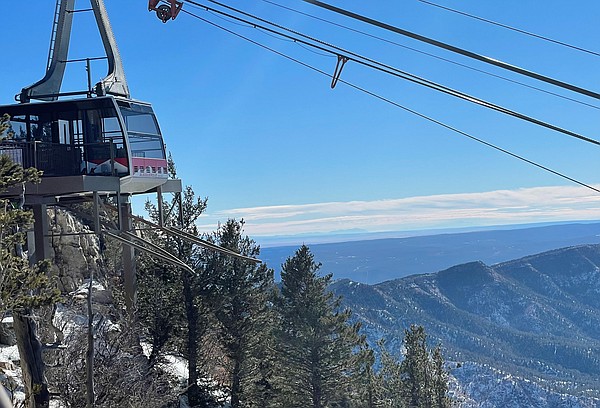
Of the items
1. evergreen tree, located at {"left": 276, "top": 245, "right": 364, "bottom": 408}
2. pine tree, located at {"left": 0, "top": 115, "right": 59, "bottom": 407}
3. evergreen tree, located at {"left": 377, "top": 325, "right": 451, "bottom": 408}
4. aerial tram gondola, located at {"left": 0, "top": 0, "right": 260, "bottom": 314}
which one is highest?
aerial tram gondola, located at {"left": 0, "top": 0, "right": 260, "bottom": 314}

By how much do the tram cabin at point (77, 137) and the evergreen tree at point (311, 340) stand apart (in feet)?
51.2

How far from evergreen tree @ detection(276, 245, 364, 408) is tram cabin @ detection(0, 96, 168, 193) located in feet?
51.2

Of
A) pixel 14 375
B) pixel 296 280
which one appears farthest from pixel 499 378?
pixel 14 375

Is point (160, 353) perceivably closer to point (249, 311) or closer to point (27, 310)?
point (249, 311)

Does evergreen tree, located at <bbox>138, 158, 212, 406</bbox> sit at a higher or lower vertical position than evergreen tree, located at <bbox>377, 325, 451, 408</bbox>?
higher

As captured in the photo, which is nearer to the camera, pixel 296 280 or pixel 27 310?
pixel 27 310

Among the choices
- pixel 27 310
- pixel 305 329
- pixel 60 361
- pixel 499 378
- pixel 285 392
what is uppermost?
pixel 27 310

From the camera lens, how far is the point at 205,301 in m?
23.8

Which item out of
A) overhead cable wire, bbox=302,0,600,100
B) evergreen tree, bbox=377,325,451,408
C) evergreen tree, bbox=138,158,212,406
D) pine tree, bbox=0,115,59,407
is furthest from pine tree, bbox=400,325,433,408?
overhead cable wire, bbox=302,0,600,100

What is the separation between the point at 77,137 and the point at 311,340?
16737 millimetres

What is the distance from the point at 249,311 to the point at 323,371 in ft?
15.9

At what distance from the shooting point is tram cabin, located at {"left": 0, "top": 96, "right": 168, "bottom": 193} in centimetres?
1388

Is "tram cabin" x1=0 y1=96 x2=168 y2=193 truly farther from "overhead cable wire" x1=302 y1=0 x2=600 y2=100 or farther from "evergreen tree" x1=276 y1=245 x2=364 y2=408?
"evergreen tree" x1=276 y1=245 x2=364 y2=408

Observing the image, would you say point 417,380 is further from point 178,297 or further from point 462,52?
point 462,52
